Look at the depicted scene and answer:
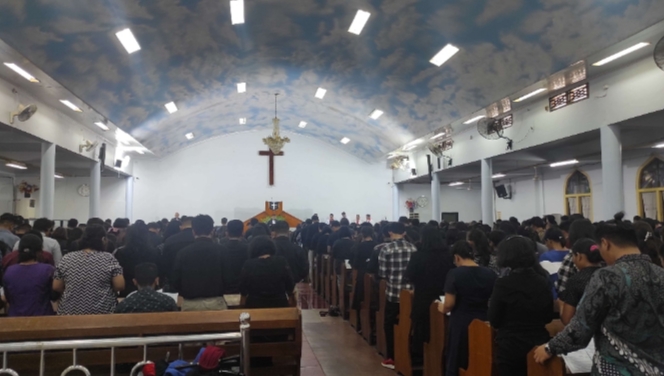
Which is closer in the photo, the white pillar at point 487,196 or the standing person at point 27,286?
the standing person at point 27,286

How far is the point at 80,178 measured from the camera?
19297 millimetres

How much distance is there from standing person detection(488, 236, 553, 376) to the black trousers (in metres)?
2.42

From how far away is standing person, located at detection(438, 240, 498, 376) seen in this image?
3721 mm

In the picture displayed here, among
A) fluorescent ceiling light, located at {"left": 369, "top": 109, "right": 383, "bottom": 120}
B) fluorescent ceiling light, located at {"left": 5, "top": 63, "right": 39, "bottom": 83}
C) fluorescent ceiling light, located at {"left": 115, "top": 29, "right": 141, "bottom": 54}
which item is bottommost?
fluorescent ceiling light, located at {"left": 5, "top": 63, "right": 39, "bottom": 83}

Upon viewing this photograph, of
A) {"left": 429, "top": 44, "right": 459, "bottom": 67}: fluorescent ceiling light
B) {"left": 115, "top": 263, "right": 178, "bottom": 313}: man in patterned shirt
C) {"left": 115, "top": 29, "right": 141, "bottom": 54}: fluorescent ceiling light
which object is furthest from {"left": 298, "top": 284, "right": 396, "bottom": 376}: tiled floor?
{"left": 115, "top": 29, "right": 141, "bottom": 54}: fluorescent ceiling light

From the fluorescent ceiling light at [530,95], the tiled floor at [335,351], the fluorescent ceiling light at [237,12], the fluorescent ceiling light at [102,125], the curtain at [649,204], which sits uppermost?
the fluorescent ceiling light at [237,12]

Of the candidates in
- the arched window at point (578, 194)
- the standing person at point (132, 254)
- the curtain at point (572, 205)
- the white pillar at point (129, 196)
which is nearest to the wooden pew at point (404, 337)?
the standing person at point (132, 254)

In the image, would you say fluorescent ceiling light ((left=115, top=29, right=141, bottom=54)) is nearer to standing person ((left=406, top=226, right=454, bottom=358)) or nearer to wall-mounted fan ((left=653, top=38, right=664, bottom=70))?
standing person ((left=406, top=226, right=454, bottom=358))

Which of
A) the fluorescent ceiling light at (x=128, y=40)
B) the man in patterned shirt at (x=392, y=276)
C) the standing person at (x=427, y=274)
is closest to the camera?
the standing person at (x=427, y=274)

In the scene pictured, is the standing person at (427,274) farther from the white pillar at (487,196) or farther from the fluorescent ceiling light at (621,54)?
the white pillar at (487,196)

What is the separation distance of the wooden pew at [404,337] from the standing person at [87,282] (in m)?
2.68

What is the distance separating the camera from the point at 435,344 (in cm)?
445

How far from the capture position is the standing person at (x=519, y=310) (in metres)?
3.00

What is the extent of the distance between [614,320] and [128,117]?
12.5 metres
